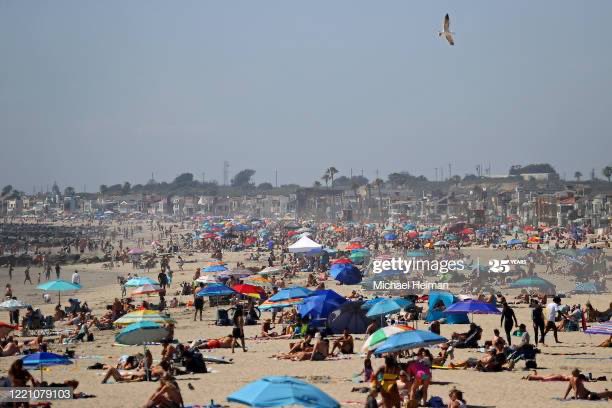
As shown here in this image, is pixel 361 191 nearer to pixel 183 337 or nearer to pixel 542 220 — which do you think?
pixel 542 220

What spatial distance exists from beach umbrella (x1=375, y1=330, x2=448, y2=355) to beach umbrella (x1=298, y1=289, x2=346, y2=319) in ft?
20.5

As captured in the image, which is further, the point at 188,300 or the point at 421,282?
the point at 188,300

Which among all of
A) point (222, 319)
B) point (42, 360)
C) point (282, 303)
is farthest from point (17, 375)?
point (222, 319)

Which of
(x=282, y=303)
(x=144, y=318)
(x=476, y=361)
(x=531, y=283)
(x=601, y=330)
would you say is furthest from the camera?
(x=531, y=283)

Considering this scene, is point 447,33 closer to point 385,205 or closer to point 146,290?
point 146,290

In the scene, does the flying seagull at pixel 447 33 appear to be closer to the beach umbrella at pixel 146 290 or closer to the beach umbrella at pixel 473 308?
the beach umbrella at pixel 473 308

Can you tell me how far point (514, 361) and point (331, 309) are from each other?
17.5 ft

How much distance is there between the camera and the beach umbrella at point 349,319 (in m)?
19.2

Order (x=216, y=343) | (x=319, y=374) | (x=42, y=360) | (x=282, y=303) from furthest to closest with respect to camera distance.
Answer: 1. (x=282, y=303)
2. (x=216, y=343)
3. (x=319, y=374)
4. (x=42, y=360)

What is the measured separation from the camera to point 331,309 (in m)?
19.3

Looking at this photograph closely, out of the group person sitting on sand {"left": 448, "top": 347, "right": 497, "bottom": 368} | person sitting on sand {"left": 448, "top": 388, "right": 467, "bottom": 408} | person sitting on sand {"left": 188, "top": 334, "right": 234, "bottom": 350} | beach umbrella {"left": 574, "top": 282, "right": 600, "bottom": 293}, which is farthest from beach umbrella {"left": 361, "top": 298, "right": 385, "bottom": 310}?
beach umbrella {"left": 574, "top": 282, "right": 600, "bottom": 293}

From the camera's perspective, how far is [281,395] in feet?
28.8

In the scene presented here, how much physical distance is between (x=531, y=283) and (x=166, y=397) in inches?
642

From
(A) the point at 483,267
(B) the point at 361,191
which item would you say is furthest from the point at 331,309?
(B) the point at 361,191
